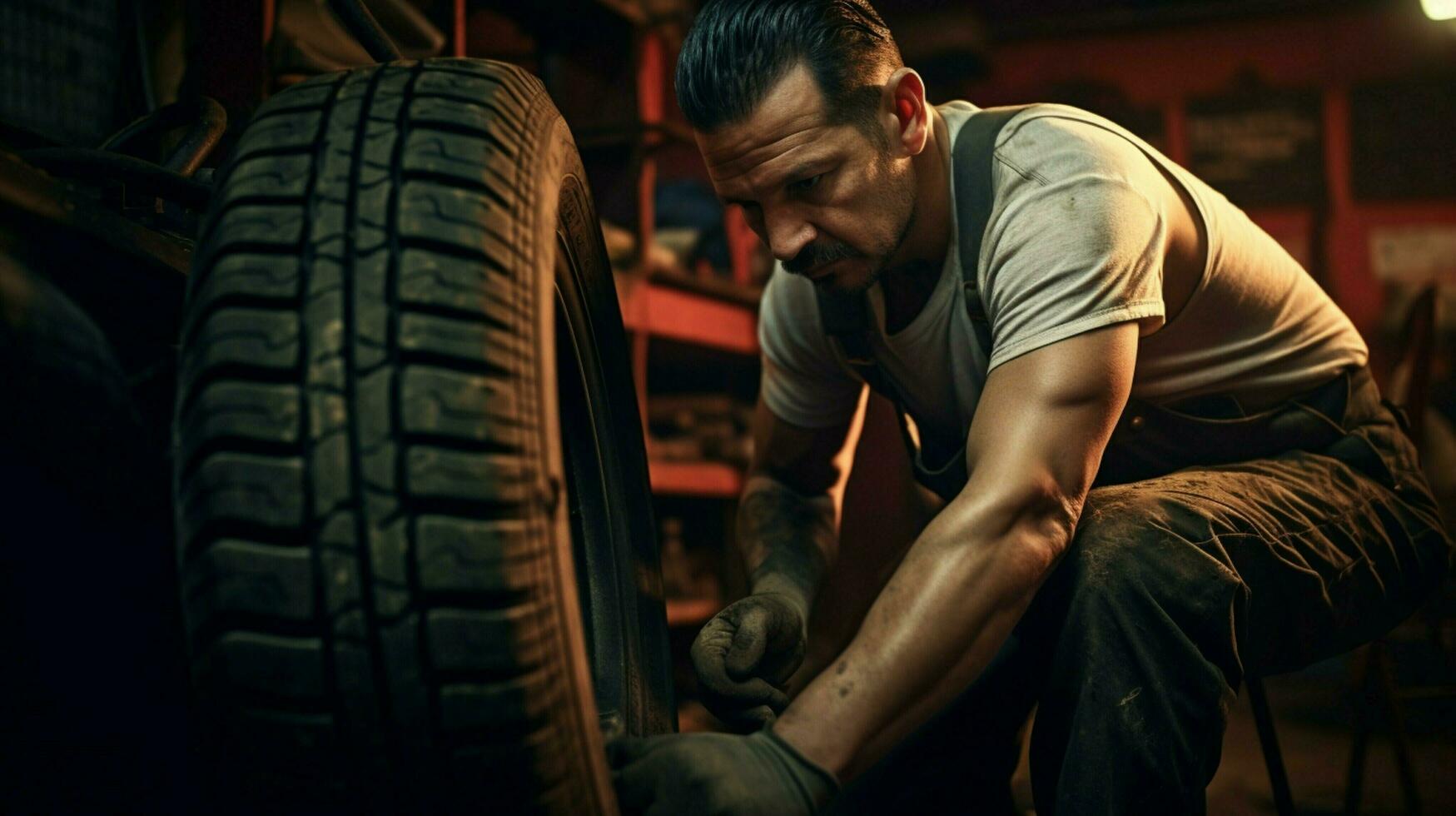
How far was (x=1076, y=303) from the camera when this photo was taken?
957 mm

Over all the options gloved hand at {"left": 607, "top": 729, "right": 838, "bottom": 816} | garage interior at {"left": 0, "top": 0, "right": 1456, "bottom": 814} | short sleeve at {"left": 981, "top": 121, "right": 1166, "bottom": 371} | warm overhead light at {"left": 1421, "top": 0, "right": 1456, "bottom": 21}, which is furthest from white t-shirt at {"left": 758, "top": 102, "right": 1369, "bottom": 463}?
warm overhead light at {"left": 1421, "top": 0, "right": 1456, "bottom": 21}

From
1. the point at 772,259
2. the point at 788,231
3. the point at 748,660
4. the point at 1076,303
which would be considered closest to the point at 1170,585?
the point at 1076,303

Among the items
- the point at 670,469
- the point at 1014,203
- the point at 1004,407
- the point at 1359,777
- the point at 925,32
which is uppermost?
the point at 925,32

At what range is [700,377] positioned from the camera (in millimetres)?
3527

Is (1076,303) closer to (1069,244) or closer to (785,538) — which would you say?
(1069,244)

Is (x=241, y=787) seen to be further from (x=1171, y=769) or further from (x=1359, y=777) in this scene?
(x=1359, y=777)

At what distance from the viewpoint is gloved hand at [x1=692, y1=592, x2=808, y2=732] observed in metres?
1.07

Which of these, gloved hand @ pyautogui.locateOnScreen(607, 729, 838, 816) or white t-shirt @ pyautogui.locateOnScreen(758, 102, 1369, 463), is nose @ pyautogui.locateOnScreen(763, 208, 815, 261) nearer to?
white t-shirt @ pyautogui.locateOnScreen(758, 102, 1369, 463)

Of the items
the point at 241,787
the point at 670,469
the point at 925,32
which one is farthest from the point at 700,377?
the point at 241,787

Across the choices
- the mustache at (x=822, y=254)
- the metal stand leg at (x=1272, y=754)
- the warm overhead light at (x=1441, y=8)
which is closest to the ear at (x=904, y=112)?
the mustache at (x=822, y=254)

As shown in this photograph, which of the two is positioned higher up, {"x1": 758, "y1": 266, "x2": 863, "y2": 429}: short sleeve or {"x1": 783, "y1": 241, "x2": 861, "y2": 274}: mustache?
{"x1": 783, "y1": 241, "x2": 861, "y2": 274}: mustache

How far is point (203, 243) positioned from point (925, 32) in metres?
3.67

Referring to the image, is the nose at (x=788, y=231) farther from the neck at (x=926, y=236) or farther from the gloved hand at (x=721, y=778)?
the gloved hand at (x=721, y=778)

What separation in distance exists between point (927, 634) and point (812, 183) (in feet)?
1.67
